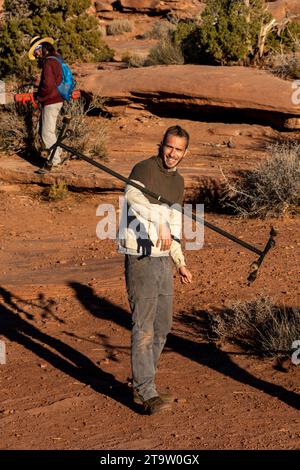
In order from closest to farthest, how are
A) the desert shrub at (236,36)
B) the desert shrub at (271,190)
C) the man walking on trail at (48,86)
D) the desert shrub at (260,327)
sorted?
the desert shrub at (260,327) < the desert shrub at (271,190) < the man walking on trail at (48,86) < the desert shrub at (236,36)

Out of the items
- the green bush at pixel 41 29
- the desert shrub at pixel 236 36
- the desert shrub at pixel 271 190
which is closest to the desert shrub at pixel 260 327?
the desert shrub at pixel 271 190

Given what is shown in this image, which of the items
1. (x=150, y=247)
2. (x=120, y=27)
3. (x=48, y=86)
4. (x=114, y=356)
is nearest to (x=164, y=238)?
(x=150, y=247)

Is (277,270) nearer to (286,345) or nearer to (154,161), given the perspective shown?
(286,345)

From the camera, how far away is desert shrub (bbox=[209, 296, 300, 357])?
21.4ft

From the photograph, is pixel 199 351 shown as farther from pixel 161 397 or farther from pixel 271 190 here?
pixel 271 190

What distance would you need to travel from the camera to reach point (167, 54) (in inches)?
684

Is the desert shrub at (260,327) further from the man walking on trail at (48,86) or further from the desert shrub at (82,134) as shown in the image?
the desert shrub at (82,134)

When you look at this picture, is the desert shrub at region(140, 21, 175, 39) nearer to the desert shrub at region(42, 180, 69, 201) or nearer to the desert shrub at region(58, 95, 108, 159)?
the desert shrub at region(58, 95, 108, 159)

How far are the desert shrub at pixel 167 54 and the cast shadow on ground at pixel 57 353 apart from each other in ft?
32.0

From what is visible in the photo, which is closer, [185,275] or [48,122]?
[185,275]

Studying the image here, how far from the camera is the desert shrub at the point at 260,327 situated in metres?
6.53

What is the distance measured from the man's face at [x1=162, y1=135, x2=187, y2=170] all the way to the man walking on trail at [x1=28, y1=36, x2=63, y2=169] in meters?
7.12

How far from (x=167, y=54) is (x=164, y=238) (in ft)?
41.7

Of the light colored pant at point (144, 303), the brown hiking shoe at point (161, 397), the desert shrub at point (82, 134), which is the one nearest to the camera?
the light colored pant at point (144, 303)
